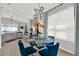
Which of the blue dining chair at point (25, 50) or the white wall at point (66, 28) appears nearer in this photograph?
the blue dining chair at point (25, 50)

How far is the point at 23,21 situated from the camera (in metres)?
12.0

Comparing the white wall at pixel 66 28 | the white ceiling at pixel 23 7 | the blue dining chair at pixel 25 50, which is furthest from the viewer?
the white ceiling at pixel 23 7

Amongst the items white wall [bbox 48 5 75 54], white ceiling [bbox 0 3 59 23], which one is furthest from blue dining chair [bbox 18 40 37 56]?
white ceiling [bbox 0 3 59 23]

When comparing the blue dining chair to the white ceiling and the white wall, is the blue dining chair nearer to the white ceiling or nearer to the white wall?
the white wall

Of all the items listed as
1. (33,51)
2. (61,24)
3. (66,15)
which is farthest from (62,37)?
(33,51)

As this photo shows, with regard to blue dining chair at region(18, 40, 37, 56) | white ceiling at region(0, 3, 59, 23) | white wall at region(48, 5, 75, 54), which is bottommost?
blue dining chair at region(18, 40, 37, 56)

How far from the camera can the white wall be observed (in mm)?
6516

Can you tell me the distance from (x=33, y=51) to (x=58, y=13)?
3022 millimetres

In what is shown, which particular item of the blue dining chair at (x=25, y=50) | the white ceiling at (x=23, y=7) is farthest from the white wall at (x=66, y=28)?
the blue dining chair at (x=25, y=50)

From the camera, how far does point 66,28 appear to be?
7133mm

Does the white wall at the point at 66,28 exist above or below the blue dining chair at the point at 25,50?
above

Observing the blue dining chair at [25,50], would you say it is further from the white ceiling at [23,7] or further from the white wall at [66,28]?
the white ceiling at [23,7]

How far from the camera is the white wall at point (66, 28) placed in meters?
6.52

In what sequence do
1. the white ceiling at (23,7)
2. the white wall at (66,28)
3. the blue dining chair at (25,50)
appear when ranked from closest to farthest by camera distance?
the blue dining chair at (25,50) → the white wall at (66,28) → the white ceiling at (23,7)
